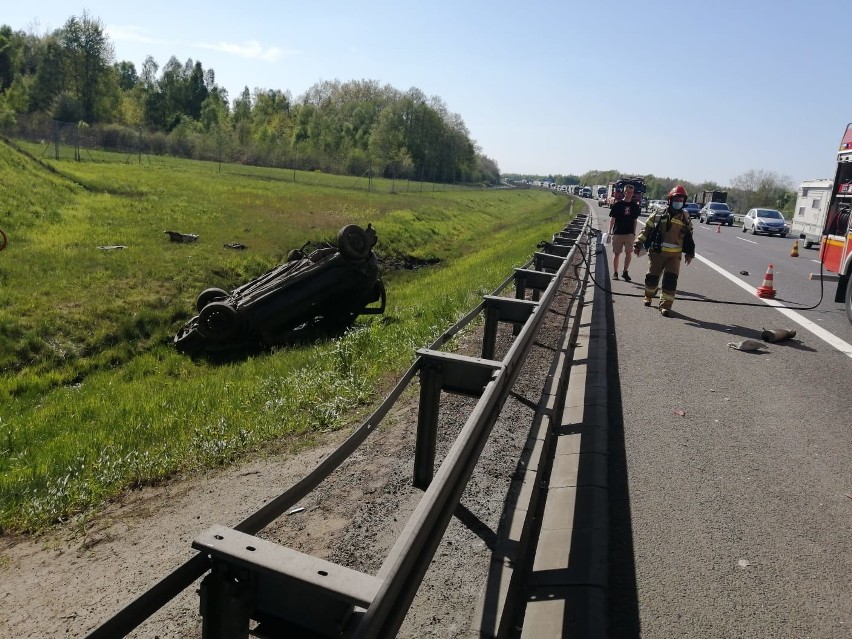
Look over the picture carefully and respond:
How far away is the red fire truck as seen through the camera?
1017 cm

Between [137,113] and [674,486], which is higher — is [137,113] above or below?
above

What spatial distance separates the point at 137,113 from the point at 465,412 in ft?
347

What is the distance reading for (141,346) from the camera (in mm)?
11250

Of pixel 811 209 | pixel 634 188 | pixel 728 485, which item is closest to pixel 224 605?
pixel 728 485

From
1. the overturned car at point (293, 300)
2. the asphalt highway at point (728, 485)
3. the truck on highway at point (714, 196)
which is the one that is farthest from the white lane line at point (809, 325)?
the truck on highway at point (714, 196)

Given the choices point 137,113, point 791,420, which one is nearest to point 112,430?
point 791,420

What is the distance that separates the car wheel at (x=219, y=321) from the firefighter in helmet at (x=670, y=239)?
6.67 m

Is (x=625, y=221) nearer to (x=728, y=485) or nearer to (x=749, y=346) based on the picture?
(x=749, y=346)

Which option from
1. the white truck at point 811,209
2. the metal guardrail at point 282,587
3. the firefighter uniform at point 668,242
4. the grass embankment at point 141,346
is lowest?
the grass embankment at point 141,346

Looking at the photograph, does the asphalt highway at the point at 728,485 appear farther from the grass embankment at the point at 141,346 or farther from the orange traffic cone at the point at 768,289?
the orange traffic cone at the point at 768,289

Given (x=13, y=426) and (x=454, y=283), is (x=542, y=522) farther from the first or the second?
(x=454, y=283)

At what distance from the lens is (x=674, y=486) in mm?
4504

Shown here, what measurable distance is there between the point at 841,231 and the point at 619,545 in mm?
9581

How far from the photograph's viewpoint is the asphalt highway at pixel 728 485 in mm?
3229
